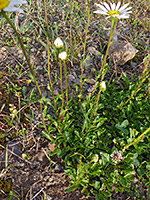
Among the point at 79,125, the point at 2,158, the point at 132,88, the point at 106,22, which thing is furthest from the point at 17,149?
the point at 106,22

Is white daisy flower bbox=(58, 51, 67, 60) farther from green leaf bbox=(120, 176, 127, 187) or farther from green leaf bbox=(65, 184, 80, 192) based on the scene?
green leaf bbox=(120, 176, 127, 187)

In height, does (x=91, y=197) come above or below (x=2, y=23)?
below

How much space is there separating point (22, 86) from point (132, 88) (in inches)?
52.5

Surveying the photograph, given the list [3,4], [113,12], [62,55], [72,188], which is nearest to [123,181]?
[72,188]

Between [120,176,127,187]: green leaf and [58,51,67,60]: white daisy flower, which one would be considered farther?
[120,176,127,187]: green leaf

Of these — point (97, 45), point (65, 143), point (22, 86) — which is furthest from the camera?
point (97, 45)

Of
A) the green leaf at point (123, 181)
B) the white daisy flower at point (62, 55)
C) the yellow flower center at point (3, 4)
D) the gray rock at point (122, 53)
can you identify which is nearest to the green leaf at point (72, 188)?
the green leaf at point (123, 181)

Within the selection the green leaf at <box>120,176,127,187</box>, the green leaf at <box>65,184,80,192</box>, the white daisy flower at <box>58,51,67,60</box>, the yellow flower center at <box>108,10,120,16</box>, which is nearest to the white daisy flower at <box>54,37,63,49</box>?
the white daisy flower at <box>58,51,67,60</box>

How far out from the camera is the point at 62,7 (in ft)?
9.69

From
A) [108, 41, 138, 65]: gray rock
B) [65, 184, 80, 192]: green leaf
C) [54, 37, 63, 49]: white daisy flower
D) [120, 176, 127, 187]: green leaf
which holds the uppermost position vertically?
[54, 37, 63, 49]: white daisy flower

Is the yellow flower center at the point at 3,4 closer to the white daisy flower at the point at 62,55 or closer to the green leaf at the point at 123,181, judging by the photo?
the white daisy flower at the point at 62,55

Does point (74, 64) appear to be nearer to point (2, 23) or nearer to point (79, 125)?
point (79, 125)

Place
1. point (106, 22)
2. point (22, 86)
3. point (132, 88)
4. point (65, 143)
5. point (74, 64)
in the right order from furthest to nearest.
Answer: point (106, 22) < point (74, 64) < point (132, 88) < point (22, 86) < point (65, 143)

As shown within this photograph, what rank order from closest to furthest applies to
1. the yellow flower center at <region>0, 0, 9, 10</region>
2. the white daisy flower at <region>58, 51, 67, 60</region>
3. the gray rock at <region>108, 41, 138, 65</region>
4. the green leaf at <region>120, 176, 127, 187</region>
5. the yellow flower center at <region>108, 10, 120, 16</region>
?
the yellow flower center at <region>0, 0, 9, 10</region>, the white daisy flower at <region>58, 51, 67, 60</region>, the yellow flower center at <region>108, 10, 120, 16</region>, the green leaf at <region>120, 176, 127, 187</region>, the gray rock at <region>108, 41, 138, 65</region>
